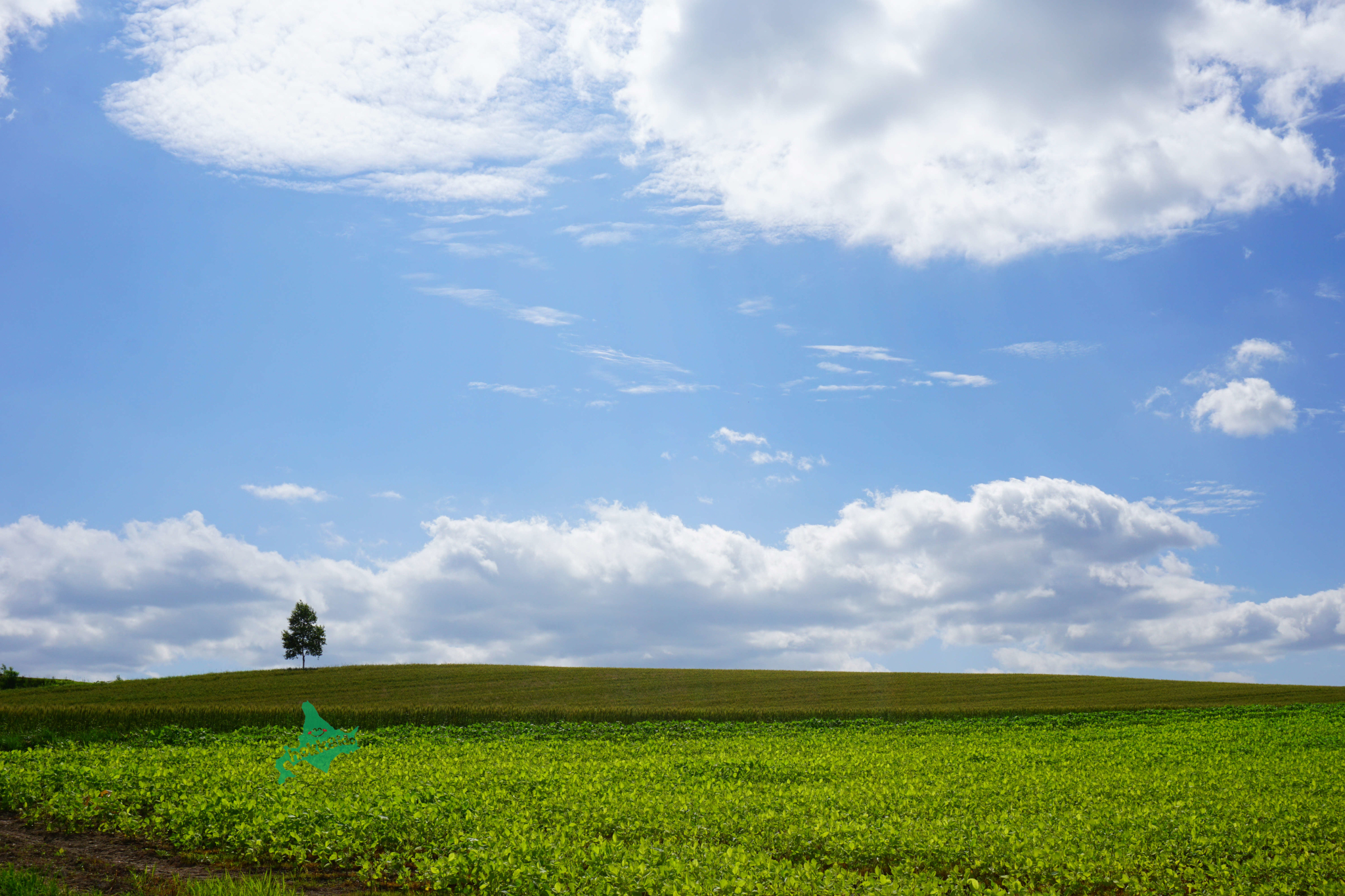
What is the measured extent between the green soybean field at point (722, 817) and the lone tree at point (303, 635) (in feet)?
179

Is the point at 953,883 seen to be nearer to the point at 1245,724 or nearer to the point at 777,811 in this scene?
the point at 777,811

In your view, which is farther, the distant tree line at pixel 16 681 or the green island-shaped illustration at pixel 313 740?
the distant tree line at pixel 16 681

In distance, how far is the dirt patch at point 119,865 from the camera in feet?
33.8

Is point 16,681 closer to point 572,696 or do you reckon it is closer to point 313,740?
point 572,696

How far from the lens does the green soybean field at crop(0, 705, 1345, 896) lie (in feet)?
33.4

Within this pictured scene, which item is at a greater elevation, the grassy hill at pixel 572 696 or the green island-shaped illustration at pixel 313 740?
the green island-shaped illustration at pixel 313 740

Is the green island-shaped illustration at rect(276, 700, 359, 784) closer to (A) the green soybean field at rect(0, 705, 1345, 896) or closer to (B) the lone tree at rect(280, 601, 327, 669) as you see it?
(A) the green soybean field at rect(0, 705, 1345, 896)

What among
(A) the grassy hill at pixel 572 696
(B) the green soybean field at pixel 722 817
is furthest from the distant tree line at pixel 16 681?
(B) the green soybean field at pixel 722 817

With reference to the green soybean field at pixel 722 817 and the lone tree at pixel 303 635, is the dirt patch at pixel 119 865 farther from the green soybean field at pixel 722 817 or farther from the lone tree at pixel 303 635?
the lone tree at pixel 303 635

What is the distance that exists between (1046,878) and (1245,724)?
3091cm

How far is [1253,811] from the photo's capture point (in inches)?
565

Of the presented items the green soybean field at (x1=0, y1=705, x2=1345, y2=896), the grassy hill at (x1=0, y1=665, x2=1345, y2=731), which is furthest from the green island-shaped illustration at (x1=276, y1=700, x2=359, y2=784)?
the grassy hill at (x1=0, y1=665, x2=1345, y2=731)

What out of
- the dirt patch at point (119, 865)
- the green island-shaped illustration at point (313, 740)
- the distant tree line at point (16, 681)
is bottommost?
the distant tree line at point (16, 681)

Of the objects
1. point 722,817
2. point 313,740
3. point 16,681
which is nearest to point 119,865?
point 313,740
